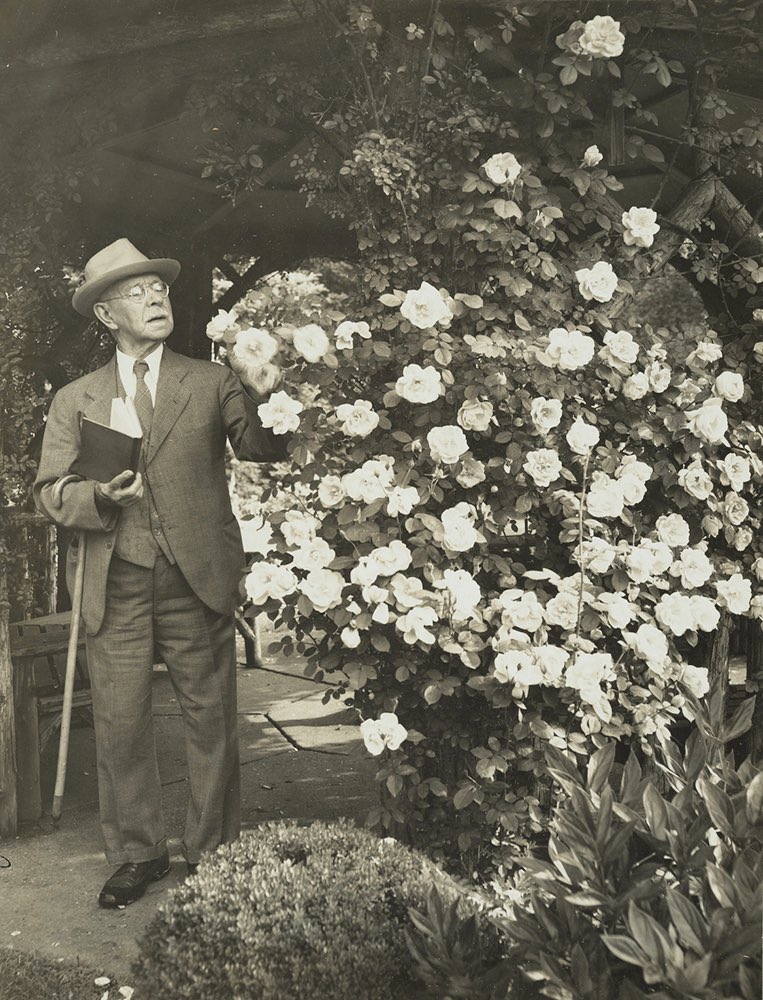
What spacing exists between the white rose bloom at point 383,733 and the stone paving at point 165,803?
0.45 meters

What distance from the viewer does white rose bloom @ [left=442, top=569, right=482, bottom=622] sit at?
116 inches

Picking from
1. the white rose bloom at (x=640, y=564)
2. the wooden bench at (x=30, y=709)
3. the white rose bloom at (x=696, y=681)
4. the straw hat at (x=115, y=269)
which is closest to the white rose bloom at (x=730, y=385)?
the white rose bloom at (x=640, y=564)

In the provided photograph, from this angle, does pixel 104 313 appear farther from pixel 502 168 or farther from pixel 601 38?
pixel 601 38

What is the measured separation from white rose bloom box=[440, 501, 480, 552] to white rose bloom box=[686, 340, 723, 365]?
1056 millimetres

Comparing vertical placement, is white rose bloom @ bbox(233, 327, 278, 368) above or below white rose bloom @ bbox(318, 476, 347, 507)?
above

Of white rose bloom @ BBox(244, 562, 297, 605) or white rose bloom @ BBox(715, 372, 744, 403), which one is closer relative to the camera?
white rose bloom @ BBox(244, 562, 297, 605)

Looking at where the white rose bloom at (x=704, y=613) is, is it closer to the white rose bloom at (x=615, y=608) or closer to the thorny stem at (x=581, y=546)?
the white rose bloom at (x=615, y=608)

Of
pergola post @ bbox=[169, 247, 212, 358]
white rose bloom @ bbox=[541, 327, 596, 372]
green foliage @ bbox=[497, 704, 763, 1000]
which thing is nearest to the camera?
green foliage @ bbox=[497, 704, 763, 1000]

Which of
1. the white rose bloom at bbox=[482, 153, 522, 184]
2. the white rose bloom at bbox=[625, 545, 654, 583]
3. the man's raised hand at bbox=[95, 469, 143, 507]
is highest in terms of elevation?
the white rose bloom at bbox=[482, 153, 522, 184]

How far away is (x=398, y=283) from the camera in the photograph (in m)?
3.32

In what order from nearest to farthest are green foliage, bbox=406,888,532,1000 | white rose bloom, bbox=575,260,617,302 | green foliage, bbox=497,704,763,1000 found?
green foliage, bbox=497,704,763,1000, green foliage, bbox=406,888,532,1000, white rose bloom, bbox=575,260,617,302

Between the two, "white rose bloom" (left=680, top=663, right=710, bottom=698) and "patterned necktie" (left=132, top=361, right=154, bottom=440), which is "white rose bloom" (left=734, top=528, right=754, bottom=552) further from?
"patterned necktie" (left=132, top=361, right=154, bottom=440)

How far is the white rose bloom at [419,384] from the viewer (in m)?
2.97

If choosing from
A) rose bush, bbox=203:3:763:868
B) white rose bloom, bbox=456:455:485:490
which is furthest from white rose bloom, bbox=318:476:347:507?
white rose bloom, bbox=456:455:485:490
